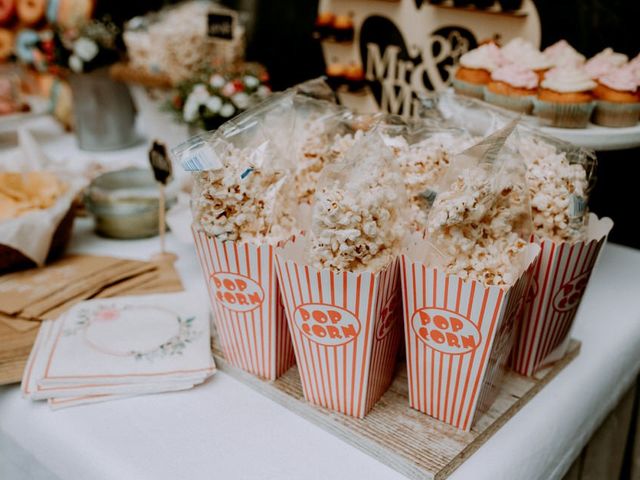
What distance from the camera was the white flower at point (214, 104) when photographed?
76.8 inches

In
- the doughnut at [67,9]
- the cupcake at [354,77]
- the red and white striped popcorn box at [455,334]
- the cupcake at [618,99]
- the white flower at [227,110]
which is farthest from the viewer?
the doughnut at [67,9]

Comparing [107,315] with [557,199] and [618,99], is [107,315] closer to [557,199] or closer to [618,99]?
[557,199]

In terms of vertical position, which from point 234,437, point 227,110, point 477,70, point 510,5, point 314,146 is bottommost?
point 234,437

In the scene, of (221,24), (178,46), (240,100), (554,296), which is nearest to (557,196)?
(554,296)

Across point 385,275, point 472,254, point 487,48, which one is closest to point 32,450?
point 385,275

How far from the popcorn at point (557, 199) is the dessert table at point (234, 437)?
12.6 inches

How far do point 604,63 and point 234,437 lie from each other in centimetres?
130

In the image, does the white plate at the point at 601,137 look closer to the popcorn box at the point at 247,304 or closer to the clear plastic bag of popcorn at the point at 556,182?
the clear plastic bag of popcorn at the point at 556,182

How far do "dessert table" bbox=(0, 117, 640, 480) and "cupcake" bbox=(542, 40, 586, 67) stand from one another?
75 cm

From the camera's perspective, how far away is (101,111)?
2.37 m

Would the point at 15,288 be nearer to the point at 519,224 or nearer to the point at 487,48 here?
the point at 519,224

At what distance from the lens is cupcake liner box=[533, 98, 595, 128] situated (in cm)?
138

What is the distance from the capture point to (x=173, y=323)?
1191 millimetres

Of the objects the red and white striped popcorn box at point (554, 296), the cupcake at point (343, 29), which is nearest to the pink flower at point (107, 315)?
the red and white striped popcorn box at point (554, 296)
